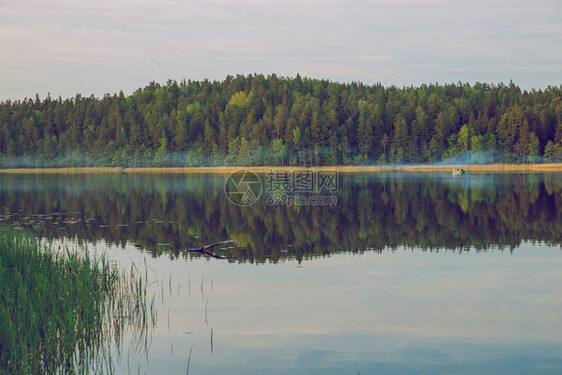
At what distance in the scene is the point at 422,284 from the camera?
19.9 meters

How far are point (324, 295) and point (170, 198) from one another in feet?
129

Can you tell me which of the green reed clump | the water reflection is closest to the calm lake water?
the water reflection

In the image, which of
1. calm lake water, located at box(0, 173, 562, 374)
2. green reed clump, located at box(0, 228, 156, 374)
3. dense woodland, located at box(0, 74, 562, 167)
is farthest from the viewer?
dense woodland, located at box(0, 74, 562, 167)

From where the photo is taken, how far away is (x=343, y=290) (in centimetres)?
1925

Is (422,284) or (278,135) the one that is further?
(278,135)

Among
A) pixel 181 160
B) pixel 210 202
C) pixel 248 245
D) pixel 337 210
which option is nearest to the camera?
pixel 248 245

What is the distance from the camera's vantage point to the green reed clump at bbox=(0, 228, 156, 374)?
11852 millimetres

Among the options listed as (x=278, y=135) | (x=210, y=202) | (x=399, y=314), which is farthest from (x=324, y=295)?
(x=278, y=135)

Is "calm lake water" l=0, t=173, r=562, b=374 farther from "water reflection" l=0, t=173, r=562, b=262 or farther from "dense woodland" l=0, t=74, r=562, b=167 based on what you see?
"dense woodland" l=0, t=74, r=562, b=167

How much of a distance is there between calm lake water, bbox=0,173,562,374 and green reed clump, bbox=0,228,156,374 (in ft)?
2.00

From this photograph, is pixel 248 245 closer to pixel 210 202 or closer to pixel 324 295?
pixel 324 295

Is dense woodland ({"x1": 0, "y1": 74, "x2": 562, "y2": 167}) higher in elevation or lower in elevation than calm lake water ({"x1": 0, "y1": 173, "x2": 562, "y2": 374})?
higher

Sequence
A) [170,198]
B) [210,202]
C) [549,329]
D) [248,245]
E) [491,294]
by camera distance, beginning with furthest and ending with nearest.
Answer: [170,198] → [210,202] → [248,245] → [491,294] → [549,329]

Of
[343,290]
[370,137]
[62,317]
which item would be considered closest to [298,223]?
[343,290]
